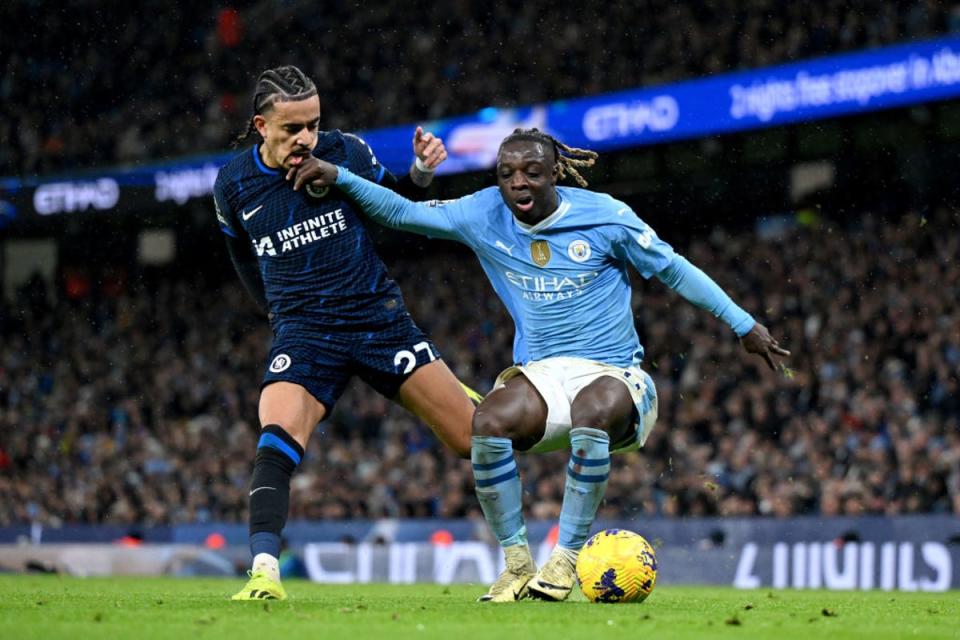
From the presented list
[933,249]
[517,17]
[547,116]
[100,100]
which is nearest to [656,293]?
[547,116]

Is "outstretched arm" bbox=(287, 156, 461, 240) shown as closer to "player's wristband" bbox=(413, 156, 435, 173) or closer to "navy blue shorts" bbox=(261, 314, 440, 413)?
"player's wristband" bbox=(413, 156, 435, 173)

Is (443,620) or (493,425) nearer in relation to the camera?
(443,620)

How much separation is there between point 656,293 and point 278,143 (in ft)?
44.5

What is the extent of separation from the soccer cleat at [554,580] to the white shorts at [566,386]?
598 mm

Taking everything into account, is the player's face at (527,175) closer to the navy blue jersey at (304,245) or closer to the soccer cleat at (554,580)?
the navy blue jersey at (304,245)

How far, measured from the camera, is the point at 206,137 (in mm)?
24469

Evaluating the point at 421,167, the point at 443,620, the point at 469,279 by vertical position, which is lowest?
the point at 443,620

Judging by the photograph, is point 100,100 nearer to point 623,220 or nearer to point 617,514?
point 617,514

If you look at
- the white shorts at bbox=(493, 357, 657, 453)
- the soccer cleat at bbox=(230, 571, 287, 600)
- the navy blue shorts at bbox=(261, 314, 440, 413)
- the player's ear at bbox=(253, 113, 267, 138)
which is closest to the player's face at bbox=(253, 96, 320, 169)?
the player's ear at bbox=(253, 113, 267, 138)

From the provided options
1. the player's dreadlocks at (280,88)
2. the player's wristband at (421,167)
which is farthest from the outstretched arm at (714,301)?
the player's dreadlocks at (280,88)

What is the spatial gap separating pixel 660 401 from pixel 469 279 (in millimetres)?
6605

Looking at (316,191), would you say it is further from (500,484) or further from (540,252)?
(500,484)

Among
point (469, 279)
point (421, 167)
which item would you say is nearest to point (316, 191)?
point (421, 167)

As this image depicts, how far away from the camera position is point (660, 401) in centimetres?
1738
